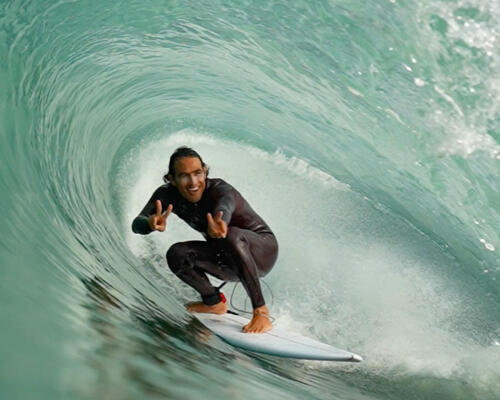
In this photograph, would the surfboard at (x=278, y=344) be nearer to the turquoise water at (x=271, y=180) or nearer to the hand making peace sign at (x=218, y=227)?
the turquoise water at (x=271, y=180)

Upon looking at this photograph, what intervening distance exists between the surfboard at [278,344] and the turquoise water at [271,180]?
0.14 m

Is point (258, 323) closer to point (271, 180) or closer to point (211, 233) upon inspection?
point (211, 233)

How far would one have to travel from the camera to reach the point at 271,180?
8.40 meters

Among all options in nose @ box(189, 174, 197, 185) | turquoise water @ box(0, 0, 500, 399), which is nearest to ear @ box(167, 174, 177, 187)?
nose @ box(189, 174, 197, 185)

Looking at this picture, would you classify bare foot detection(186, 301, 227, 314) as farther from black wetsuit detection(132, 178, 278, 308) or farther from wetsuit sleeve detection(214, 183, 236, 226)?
wetsuit sleeve detection(214, 183, 236, 226)

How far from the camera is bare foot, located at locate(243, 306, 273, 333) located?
4062 mm

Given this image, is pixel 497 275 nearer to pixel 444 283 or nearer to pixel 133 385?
pixel 444 283

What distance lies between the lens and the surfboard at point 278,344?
3.96 metres

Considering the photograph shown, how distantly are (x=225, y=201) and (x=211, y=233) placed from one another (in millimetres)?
338

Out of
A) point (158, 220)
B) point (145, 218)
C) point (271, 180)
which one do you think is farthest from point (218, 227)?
point (271, 180)

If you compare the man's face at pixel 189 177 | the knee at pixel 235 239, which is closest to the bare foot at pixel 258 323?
the knee at pixel 235 239

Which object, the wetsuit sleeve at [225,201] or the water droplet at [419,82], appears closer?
the wetsuit sleeve at [225,201]

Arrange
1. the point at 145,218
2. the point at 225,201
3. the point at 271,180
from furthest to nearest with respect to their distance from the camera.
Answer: the point at 271,180 → the point at 225,201 → the point at 145,218

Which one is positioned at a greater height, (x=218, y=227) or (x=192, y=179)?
(x=192, y=179)
